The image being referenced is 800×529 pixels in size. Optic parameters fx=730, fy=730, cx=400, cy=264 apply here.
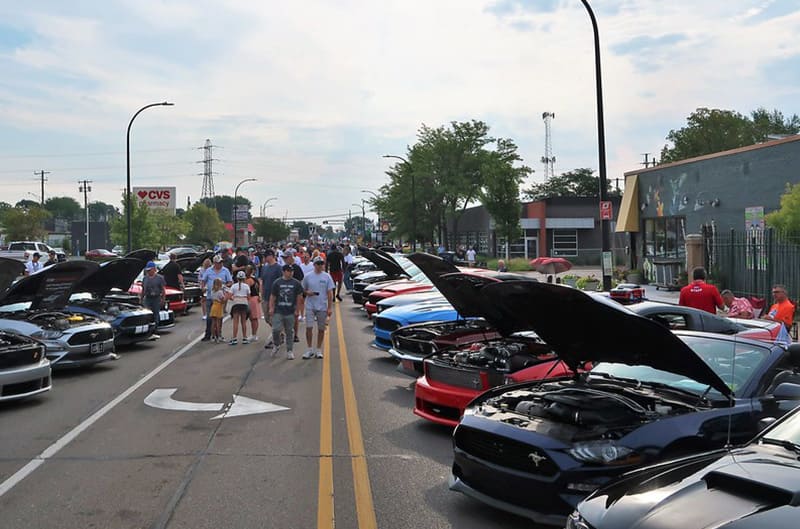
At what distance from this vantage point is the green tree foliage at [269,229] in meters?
134

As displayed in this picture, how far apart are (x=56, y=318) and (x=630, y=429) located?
10.3m

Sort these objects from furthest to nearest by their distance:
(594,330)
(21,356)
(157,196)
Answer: (157,196)
(21,356)
(594,330)

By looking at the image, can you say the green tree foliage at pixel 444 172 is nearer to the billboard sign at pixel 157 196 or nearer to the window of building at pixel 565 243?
the window of building at pixel 565 243

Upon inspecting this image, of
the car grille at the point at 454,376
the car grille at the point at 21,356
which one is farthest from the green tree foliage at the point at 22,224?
the car grille at the point at 454,376

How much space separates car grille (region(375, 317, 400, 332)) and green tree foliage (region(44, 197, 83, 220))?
619 ft

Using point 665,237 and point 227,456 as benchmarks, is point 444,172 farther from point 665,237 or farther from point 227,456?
point 227,456

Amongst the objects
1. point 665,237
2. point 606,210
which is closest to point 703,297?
point 606,210

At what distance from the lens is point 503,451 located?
518 cm

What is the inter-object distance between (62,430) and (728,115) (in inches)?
2892

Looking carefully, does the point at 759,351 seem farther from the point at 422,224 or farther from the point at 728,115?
the point at 728,115

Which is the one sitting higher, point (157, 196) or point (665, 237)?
point (157, 196)

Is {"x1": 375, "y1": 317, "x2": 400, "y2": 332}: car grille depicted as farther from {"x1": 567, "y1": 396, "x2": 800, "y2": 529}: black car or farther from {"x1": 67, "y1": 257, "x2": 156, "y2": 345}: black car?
{"x1": 567, "y1": 396, "x2": 800, "y2": 529}: black car

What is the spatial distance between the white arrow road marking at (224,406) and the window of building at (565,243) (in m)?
51.5

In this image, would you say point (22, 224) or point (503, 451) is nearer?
point (503, 451)
